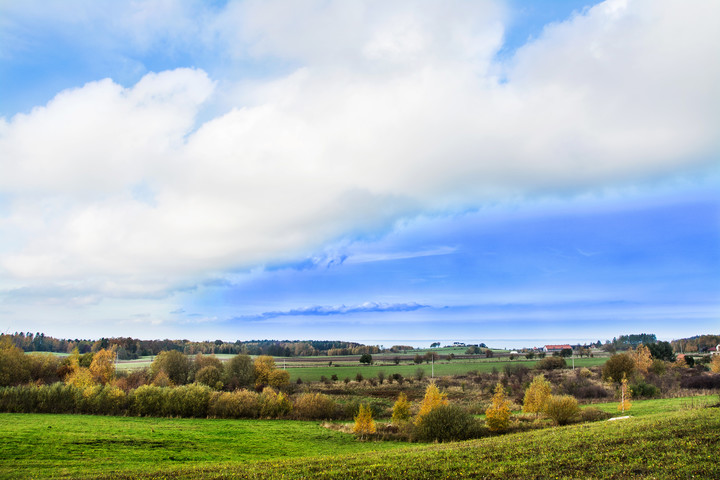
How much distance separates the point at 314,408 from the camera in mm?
64438

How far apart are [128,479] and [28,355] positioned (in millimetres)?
91923

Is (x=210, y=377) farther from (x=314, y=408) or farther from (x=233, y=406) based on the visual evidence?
(x=314, y=408)

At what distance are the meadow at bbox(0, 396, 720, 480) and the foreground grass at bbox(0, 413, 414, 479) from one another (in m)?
0.08

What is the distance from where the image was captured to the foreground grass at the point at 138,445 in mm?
29250

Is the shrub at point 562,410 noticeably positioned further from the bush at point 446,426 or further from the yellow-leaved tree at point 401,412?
the yellow-leaved tree at point 401,412

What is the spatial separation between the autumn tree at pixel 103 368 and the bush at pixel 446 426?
242 ft

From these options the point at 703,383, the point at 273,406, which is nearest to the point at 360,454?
the point at 273,406

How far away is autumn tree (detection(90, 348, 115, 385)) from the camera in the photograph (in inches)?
3561

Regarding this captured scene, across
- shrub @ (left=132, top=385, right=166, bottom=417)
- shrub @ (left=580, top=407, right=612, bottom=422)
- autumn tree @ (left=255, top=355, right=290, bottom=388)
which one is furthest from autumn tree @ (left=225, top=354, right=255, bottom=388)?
shrub @ (left=580, top=407, right=612, bottom=422)

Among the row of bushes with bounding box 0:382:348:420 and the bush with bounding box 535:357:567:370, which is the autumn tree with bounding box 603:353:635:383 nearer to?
the bush with bounding box 535:357:567:370

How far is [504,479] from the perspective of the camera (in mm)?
17969

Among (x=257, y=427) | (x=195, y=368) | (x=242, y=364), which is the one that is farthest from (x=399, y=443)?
(x=195, y=368)

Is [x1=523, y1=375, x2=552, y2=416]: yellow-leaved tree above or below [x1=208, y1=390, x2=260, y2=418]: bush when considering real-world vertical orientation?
above

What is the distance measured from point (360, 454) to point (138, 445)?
21.7 meters
